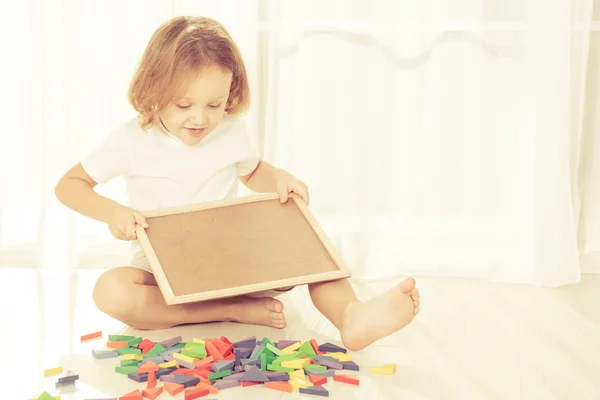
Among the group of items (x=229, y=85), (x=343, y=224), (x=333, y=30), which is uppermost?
(x=333, y=30)

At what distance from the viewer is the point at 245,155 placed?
2.04 metres

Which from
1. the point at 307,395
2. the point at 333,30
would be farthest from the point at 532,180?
the point at 307,395

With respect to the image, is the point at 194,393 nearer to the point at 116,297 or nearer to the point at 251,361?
the point at 251,361

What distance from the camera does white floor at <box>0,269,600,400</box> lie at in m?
1.56

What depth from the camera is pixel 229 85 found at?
6.16 feet

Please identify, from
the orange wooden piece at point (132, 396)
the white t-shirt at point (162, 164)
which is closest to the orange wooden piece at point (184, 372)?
the orange wooden piece at point (132, 396)

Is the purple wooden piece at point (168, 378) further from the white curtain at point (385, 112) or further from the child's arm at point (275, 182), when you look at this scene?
the white curtain at point (385, 112)

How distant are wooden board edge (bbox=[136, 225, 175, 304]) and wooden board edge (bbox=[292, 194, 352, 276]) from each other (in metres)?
0.35

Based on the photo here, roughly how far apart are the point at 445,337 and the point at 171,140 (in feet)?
2.44

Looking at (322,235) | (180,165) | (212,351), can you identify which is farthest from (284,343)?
(180,165)

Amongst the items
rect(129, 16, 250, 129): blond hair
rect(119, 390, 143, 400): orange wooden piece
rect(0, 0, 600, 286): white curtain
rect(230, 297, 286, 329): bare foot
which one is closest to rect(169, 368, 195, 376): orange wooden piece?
rect(119, 390, 143, 400): orange wooden piece

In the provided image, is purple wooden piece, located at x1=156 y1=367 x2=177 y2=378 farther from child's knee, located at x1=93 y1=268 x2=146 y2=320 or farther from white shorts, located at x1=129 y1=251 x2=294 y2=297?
white shorts, located at x1=129 y1=251 x2=294 y2=297

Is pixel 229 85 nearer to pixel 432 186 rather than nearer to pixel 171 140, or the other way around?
pixel 171 140

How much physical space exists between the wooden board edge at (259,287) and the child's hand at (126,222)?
201 millimetres
